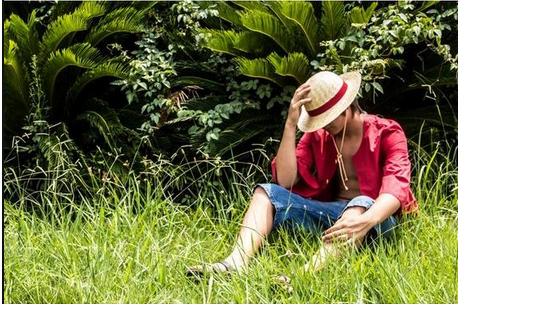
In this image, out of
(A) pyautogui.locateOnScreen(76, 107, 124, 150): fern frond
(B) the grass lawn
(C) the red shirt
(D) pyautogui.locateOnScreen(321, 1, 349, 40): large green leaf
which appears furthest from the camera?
(A) pyautogui.locateOnScreen(76, 107, 124, 150): fern frond

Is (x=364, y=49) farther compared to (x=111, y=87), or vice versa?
(x=111, y=87)

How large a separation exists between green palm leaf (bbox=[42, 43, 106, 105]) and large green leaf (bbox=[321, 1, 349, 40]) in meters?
1.21

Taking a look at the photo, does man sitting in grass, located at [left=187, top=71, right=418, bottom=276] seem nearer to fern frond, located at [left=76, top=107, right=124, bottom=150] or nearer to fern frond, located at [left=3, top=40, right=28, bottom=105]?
fern frond, located at [left=76, top=107, right=124, bottom=150]

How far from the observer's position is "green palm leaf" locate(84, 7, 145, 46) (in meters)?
4.65

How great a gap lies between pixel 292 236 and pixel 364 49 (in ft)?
3.81

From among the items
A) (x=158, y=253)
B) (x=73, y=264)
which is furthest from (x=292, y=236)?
(x=73, y=264)

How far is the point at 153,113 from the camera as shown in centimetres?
477

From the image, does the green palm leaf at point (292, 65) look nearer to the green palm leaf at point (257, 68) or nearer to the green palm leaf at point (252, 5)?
the green palm leaf at point (257, 68)

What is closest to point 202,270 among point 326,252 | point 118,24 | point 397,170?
point 326,252

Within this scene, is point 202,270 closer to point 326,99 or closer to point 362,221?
point 362,221

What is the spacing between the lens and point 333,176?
3.98 metres

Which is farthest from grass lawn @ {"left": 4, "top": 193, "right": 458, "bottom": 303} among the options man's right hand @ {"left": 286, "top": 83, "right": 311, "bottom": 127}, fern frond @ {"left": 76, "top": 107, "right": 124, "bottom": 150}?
fern frond @ {"left": 76, "top": 107, "right": 124, "bottom": 150}

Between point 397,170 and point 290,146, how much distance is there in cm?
47
